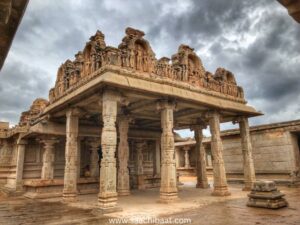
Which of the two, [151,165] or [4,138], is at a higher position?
[4,138]

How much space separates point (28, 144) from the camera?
15523 mm

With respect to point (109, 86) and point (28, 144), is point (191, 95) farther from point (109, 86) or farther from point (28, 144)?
point (28, 144)

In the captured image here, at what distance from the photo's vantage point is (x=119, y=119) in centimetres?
1314

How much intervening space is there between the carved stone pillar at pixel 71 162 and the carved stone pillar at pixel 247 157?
30.5ft

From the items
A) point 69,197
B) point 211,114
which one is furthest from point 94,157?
point 211,114

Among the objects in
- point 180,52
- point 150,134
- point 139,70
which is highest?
point 180,52

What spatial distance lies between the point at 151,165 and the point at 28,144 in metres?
9.25

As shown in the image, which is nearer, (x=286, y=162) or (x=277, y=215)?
(x=277, y=215)

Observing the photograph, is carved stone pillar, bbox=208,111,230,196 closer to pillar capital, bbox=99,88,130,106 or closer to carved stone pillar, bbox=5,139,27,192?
pillar capital, bbox=99,88,130,106

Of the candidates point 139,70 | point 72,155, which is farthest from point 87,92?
point 72,155

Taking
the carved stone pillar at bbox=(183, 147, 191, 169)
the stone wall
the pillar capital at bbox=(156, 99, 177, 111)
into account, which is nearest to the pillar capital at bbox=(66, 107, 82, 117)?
the pillar capital at bbox=(156, 99, 177, 111)

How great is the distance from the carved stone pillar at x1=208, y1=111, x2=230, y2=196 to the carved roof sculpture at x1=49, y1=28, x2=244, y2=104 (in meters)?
1.58

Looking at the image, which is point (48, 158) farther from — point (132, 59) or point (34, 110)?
point (132, 59)

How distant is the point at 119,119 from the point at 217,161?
554 cm
